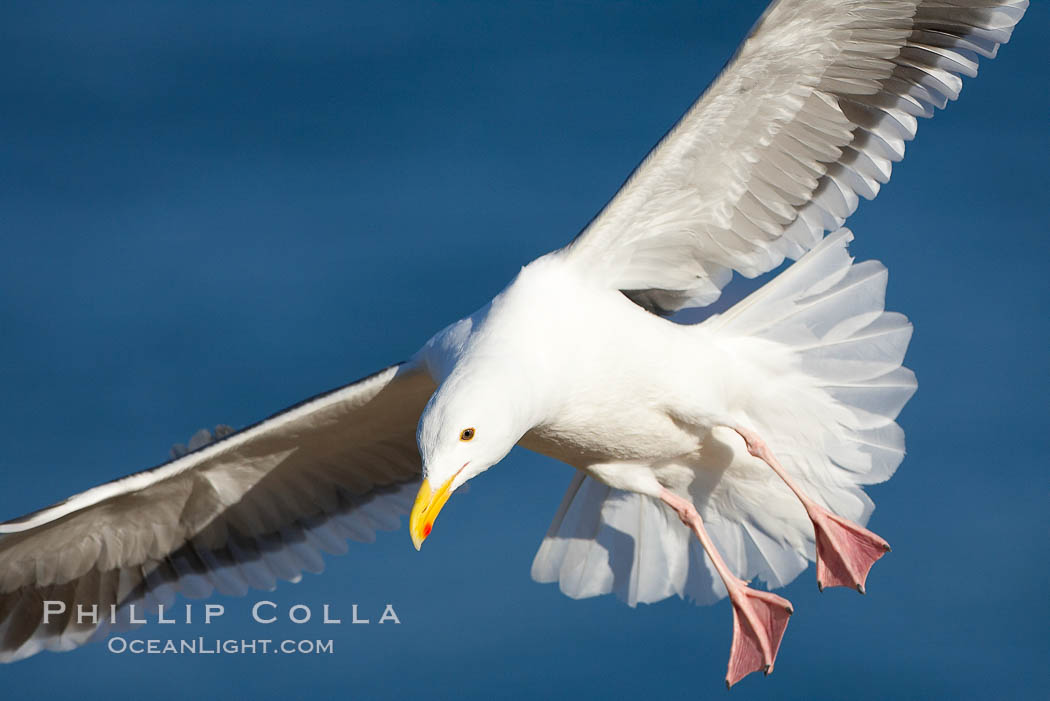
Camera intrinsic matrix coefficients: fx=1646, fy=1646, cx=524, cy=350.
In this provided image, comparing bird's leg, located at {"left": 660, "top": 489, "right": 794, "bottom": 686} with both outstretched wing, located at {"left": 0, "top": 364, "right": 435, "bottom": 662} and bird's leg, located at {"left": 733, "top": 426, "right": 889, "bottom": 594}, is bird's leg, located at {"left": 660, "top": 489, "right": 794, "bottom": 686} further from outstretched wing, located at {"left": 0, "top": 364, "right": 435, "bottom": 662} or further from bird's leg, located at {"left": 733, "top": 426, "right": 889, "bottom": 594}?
outstretched wing, located at {"left": 0, "top": 364, "right": 435, "bottom": 662}

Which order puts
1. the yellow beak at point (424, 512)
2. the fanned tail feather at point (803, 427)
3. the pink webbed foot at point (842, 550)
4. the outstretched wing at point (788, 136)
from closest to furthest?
1. the yellow beak at point (424, 512)
2. the outstretched wing at point (788, 136)
3. the pink webbed foot at point (842, 550)
4. the fanned tail feather at point (803, 427)

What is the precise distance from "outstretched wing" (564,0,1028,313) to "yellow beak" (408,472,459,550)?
127 cm

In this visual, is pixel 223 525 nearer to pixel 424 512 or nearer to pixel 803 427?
pixel 424 512

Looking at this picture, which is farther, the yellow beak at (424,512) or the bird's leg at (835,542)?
the bird's leg at (835,542)

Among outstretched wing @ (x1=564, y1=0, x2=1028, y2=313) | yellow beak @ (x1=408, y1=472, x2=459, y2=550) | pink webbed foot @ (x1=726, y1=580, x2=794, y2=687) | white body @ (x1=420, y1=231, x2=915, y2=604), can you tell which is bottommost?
pink webbed foot @ (x1=726, y1=580, x2=794, y2=687)

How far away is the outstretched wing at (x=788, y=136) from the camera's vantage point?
5824 mm

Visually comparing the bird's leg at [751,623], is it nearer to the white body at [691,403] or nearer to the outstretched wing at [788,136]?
the white body at [691,403]

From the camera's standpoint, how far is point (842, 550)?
636cm

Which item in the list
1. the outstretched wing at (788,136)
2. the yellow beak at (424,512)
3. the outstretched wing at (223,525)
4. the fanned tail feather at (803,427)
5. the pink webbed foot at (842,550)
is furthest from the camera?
the outstretched wing at (223,525)

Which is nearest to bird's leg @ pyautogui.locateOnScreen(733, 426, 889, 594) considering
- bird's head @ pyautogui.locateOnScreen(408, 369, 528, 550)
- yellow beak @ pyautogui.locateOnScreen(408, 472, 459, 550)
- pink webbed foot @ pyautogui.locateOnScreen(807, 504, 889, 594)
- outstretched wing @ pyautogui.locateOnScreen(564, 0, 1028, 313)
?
pink webbed foot @ pyautogui.locateOnScreen(807, 504, 889, 594)

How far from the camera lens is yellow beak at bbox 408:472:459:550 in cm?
522

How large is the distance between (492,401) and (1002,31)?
2331 millimetres

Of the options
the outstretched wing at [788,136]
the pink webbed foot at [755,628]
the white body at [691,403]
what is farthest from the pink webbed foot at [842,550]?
the outstretched wing at [788,136]

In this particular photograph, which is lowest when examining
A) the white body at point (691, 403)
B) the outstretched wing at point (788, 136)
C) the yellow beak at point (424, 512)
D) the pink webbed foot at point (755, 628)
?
the pink webbed foot at point (755, 628)
